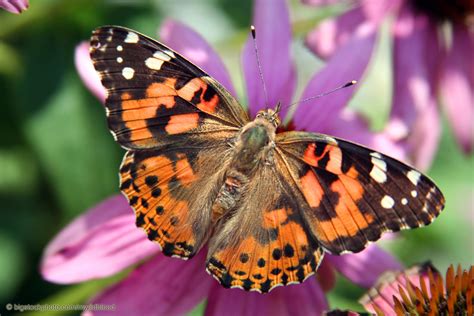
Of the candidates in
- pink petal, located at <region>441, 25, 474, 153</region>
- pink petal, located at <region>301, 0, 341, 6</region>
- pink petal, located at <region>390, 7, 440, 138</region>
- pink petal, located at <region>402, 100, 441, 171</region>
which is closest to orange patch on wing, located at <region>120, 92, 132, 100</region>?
pink petal, located at <region>301, 0, 341, 6</region>

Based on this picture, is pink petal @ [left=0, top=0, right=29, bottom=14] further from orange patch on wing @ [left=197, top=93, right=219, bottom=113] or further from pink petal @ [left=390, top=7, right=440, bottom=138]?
pink petal @ [left=390, top=7, right=440, bottom=138]

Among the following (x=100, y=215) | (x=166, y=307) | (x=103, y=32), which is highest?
(x=103, y=32)

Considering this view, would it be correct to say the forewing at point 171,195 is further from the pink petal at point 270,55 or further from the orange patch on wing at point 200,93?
the pink petal at point 270,55

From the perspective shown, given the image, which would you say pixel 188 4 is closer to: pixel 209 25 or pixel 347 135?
pixel 209 25

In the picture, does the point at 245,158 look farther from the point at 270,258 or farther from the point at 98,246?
the point at 98,246

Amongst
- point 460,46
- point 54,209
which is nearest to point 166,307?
point 54,209
